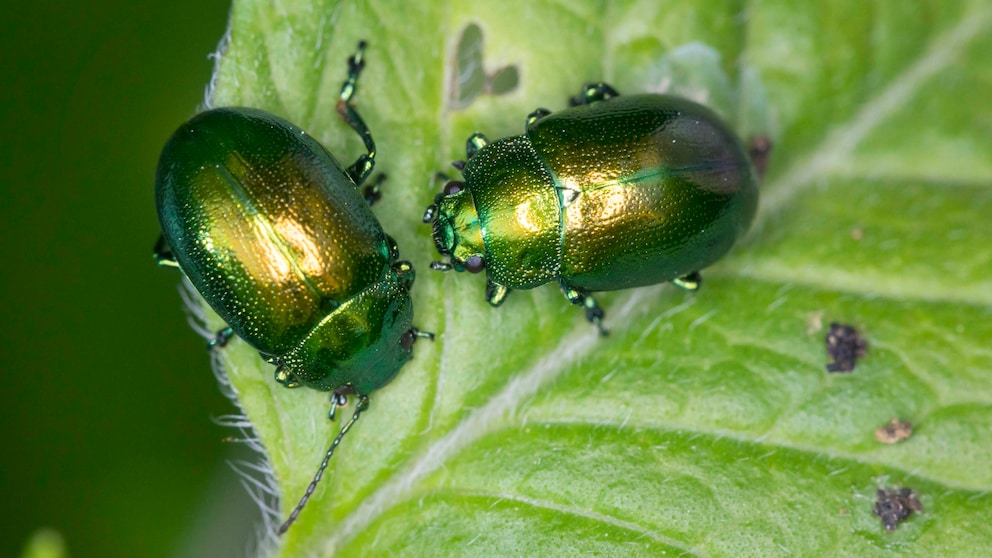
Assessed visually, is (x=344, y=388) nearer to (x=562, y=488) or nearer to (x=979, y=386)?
(x=562, y=488)

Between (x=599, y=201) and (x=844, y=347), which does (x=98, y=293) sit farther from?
(x=844, y=347)

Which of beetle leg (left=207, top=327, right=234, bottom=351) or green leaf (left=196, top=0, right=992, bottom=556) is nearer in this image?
green leaf (left=196, top=0, right=992, bottom=556)

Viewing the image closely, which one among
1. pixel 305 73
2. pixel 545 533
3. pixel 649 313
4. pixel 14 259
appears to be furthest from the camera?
pixel 14 259

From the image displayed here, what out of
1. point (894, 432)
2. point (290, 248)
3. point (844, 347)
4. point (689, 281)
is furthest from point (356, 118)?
point (894, 432)

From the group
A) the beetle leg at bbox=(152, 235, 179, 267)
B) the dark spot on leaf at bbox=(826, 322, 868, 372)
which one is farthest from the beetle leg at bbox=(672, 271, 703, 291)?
the beetle leg at bbox=(152, 235, 179, 267)

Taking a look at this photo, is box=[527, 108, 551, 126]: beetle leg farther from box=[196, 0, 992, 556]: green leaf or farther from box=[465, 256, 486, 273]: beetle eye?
box=[465, 256, 486, 273]: beetle eye

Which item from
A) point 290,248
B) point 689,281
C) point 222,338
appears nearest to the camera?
point 290,248

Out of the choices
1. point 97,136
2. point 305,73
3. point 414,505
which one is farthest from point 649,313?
point 97,136
